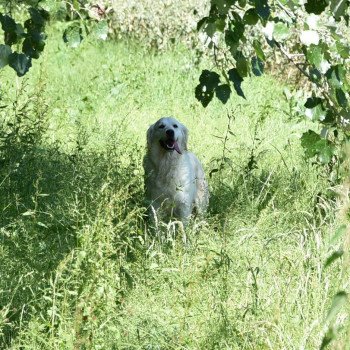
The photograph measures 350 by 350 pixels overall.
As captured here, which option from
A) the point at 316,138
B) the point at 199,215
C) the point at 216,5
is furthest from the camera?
the point at 199,215

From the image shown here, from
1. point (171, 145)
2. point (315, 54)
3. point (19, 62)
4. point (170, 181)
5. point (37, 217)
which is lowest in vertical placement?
point (37, 217)

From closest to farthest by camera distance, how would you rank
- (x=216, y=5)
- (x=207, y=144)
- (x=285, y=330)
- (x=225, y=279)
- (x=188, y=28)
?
1. (x=285, y=330)
2. (x=225, y=279)
3. (x=216, y=5)
4. (x=207, y=144)
5. (x=188, y=28)

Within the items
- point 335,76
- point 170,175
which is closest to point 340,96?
point 335,76

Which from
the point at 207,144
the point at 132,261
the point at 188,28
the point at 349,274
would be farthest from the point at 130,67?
the point at 349,274

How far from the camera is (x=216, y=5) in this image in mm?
5434

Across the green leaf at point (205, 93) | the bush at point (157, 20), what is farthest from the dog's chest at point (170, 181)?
the bush at point (157, 20)

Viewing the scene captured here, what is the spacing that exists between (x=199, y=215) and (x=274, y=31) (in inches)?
86.4

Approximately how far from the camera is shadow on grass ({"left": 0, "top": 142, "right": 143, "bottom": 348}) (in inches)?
194

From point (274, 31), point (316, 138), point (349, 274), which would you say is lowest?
point (349, 274)

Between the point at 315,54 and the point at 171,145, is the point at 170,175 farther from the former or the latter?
the point at 315,54

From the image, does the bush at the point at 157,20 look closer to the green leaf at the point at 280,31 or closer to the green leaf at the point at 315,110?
the green leaf at the point at 315,110

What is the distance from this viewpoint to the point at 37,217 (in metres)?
6.21

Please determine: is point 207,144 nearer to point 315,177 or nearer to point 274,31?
point 315,177

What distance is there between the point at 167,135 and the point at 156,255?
1.58 metres
